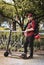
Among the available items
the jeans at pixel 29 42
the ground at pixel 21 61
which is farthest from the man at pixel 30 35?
the ground at pixel 21 61

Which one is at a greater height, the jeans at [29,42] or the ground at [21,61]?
the jeans at [29,42]

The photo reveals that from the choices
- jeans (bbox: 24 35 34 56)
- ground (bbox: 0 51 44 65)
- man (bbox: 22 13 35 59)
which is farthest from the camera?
jeans (bbox: 24 35 34 56)

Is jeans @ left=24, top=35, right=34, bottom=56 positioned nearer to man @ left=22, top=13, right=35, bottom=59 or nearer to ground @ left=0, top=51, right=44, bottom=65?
man @ left=22, top=13, right=35, bottom=59

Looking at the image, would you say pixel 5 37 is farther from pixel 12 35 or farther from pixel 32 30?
pixel 32 30

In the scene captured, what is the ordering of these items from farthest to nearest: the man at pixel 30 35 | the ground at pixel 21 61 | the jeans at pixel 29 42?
the jeans at pixel 29 42 → the man at pixel 30 35 → the ground at pixel 21 61

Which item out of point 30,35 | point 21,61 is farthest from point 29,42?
point 21,61

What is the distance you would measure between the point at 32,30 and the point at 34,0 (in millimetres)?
2496

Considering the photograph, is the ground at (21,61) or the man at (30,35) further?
the man at (30,35)

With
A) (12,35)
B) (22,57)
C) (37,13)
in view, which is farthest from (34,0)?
(22,57)

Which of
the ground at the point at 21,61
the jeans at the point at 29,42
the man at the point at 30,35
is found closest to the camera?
the ground at the point at 21,61

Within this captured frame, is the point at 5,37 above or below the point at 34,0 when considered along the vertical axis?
below

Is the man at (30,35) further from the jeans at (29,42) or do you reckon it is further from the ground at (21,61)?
the ground at (21,61)

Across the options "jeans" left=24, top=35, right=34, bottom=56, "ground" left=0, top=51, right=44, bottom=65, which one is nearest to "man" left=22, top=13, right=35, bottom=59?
"jeans" left=24, top=35, right=34, bottom=56

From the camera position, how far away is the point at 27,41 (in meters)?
11.6
